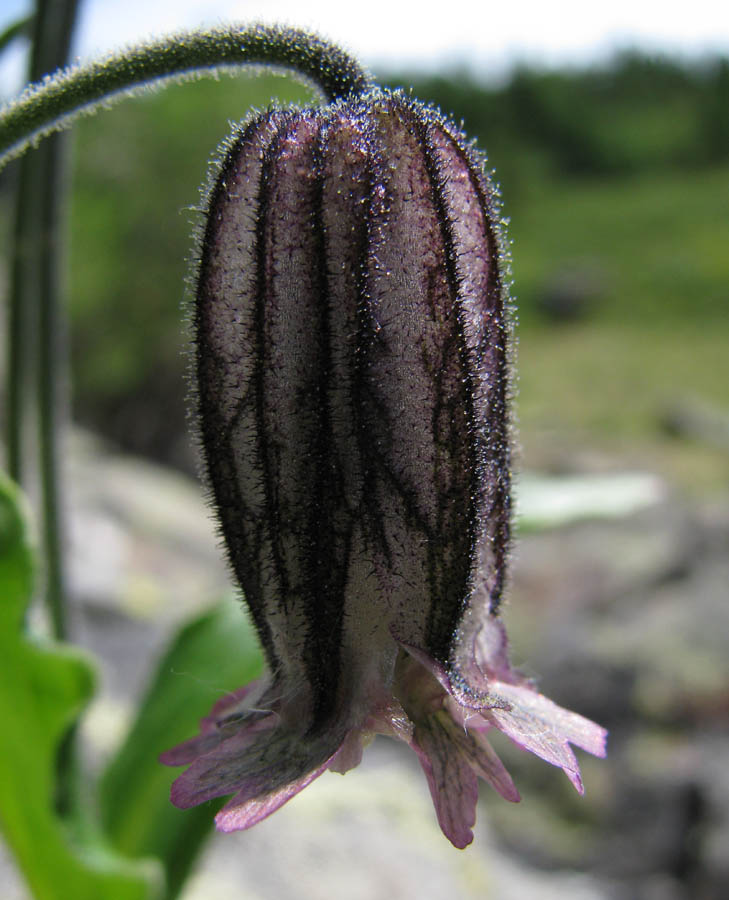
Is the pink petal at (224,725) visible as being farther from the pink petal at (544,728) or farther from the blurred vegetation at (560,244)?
the blurred vegetation at (560,244)

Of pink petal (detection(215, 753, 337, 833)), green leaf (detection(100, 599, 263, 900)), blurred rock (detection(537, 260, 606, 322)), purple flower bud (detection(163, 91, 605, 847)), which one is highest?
purple flower bud (detection(163, 91, 605, 847))

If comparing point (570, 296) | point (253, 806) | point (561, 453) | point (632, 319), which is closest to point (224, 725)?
point (253, 806)

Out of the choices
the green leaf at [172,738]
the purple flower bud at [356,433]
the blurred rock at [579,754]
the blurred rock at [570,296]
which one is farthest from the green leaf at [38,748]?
the blurred rock at [570,296]

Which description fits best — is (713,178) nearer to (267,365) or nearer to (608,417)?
(608,417)

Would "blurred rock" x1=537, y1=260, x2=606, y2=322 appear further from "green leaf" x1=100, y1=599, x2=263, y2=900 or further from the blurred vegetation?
"green leaf" x1=100, y1=599, x2=263, y2=900

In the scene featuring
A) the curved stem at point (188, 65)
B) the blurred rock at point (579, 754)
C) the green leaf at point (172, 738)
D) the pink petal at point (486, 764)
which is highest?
the curved stem at point (188, 65)

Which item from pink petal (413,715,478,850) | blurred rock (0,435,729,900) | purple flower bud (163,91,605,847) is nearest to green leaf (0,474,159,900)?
blurred rock (0,435,729,900)

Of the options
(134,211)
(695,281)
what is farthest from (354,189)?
(695,281)
